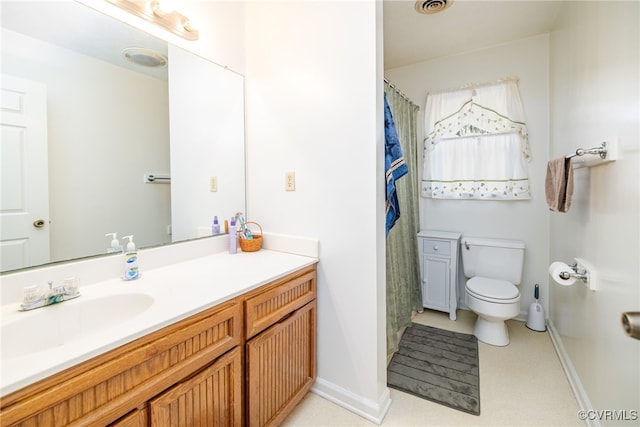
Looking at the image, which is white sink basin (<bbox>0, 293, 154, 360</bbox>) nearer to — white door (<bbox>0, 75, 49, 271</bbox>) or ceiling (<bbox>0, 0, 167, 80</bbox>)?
white door (<bbox>0, 75, 49, 271</bbox>)

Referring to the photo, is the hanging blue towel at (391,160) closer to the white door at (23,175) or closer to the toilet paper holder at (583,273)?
the toilet paper holder at (583,273)

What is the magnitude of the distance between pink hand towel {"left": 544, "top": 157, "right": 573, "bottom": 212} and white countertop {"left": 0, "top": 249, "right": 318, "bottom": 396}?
4.57 ft

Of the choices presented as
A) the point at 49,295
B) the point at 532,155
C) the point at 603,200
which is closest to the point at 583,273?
the point at 603,200

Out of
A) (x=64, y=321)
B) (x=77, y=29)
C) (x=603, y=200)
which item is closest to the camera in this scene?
(x=64, y=321)

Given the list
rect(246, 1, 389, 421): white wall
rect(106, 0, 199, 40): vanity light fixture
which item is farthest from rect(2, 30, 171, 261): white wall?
rect(246, 1, 389, 421): white wall

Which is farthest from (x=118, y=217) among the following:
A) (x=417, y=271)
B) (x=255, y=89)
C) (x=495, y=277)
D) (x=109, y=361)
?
(x=495, y=277)

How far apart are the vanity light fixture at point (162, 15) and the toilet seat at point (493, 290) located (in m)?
2.57

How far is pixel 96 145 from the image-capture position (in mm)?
1236

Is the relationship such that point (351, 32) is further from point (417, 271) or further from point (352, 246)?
point (417, 271)

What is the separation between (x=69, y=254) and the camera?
3.74ft

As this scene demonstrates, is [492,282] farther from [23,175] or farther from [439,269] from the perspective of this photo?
[23,175]

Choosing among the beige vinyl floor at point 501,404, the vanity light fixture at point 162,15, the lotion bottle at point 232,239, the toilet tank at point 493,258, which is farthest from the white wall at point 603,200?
the vanity light fixture at point 162,15

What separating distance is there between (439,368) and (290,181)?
5.23 ft

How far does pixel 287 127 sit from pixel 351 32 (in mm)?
595
